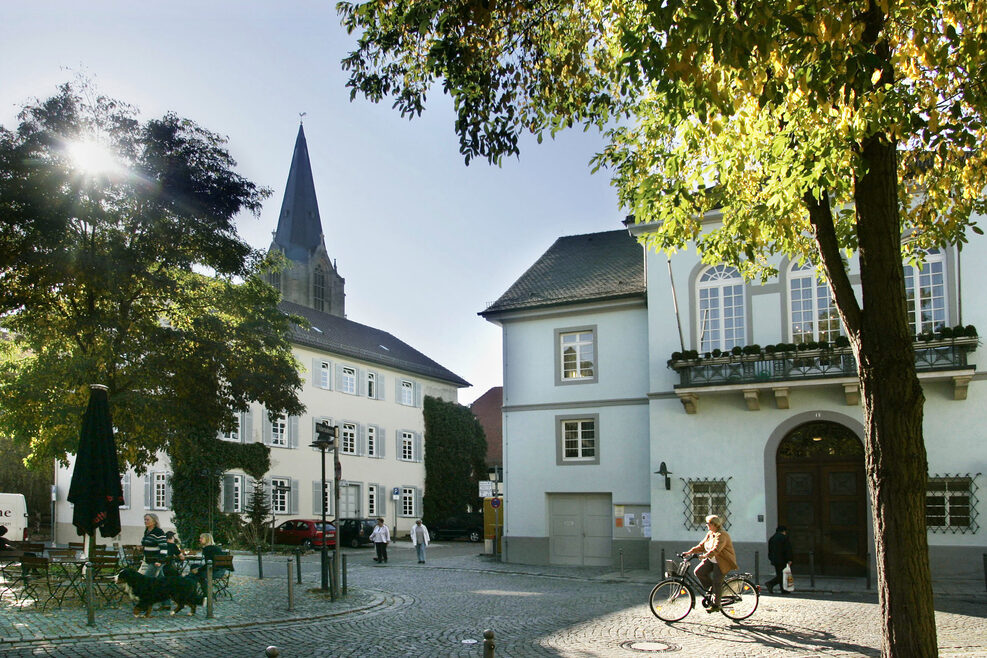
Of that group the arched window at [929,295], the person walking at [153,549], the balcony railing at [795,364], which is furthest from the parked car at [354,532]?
the arched window at [929,295]

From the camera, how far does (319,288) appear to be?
6881 centimetres

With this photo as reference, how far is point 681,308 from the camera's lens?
78.9 feet

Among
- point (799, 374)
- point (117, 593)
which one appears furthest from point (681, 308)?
point (117, 593)

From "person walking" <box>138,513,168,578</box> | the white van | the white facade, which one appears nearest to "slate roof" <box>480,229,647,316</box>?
"person walking" <box>138,513,168,578</box>

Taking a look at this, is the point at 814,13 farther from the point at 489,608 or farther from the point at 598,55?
the point at 489,608

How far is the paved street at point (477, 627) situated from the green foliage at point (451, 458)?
31.3 metres

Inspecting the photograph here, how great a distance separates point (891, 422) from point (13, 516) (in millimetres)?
33361

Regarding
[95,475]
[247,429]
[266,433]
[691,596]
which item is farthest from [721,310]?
[266,433]

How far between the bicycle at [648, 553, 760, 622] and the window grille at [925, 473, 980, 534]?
342 inches

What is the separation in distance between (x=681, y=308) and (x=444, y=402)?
30202mm

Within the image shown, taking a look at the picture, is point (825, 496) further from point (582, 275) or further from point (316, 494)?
point (316, 494)

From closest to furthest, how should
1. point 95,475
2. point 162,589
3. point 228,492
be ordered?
Result: 1. point 162,589
2. point 95,475
3. point 228,492

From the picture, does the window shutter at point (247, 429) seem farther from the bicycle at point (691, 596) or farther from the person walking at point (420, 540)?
the bicycle at point (691, 596)

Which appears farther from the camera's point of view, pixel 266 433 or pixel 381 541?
pixel 266 433
